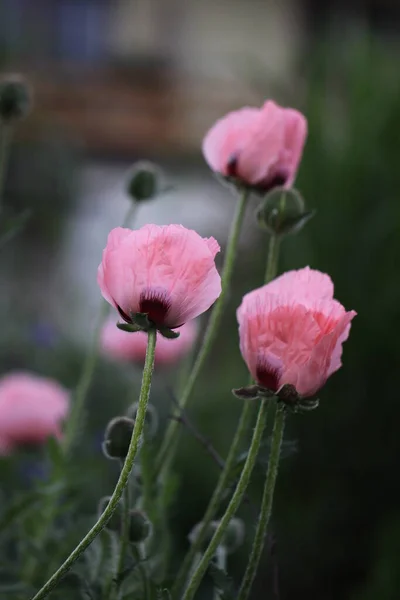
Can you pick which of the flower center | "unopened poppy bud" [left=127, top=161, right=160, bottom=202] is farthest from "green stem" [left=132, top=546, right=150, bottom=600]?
"unopened poppy bud" [left=127, top=161, right=160, bottom=202]

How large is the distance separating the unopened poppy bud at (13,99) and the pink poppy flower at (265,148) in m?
0.15

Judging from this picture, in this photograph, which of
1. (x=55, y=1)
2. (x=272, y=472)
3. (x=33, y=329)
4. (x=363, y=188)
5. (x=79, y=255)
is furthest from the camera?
(x=55, y=1)

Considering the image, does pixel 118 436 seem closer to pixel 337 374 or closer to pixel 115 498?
pixel 115 498

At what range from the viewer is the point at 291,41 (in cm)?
421

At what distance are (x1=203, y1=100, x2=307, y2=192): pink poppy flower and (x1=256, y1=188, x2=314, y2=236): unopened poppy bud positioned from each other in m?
0.03

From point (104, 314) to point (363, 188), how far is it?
0.92 m

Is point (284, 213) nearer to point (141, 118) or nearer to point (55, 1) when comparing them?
point (141, 118)

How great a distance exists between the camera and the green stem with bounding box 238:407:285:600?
0.34 metres

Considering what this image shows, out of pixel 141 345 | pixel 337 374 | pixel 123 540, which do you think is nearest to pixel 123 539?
pixel 123 540

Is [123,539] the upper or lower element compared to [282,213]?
lower

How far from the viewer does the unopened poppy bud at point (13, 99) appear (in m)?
0.56

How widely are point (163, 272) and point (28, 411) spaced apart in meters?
0.38

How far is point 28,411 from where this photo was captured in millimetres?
683

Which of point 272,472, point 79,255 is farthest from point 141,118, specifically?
point 272,472
